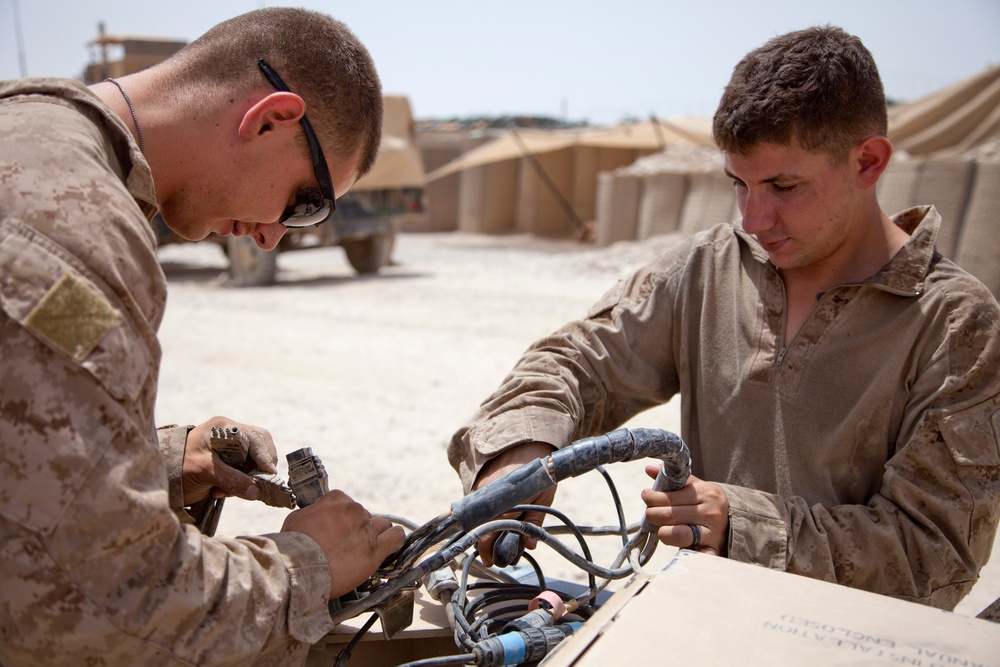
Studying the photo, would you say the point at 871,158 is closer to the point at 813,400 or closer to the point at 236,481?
the point at 813,400

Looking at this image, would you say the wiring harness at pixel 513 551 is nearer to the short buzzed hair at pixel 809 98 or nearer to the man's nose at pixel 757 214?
the man's nose at pixel 757 214

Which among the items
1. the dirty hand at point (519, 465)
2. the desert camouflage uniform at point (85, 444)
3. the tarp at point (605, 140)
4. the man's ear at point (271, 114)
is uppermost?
the man's ear at point (271, 114)

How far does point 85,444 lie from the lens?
1.10 meters

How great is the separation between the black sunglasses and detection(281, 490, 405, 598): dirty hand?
54 cm

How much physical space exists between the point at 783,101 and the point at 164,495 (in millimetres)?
1492

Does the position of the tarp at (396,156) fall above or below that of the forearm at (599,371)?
below

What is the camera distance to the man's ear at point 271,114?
1532 millimetres

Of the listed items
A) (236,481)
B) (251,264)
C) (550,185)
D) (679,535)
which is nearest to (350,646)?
Result: (236,481)

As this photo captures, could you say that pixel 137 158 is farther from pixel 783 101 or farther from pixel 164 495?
pixel 783 101

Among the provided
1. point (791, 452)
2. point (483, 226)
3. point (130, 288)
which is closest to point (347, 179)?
point (130, 288)

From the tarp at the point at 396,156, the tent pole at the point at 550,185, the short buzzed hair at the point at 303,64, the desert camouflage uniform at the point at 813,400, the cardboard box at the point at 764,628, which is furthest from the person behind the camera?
the tent pole at the point at 550,185

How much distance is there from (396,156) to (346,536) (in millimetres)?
12069

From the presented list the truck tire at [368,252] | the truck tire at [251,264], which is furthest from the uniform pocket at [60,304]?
the truck tire at [368,252]

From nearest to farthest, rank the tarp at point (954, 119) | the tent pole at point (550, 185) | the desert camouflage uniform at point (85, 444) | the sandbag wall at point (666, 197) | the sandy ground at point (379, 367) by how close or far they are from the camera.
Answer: the desert camouflage uniform at point (85, 444)
the sandy ground at point (379, 367)
the sandbag wall at point (666, 197)
the tarp at point (954, 119)
the tent pole at point (550, 185)
